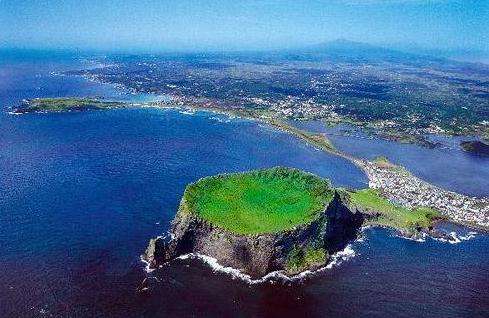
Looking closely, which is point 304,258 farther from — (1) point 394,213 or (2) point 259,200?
(1) point 394,213

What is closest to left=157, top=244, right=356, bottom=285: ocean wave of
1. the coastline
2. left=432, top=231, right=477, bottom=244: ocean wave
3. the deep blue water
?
the deep blue water

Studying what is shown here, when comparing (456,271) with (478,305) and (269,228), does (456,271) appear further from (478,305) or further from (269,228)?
(269,228)

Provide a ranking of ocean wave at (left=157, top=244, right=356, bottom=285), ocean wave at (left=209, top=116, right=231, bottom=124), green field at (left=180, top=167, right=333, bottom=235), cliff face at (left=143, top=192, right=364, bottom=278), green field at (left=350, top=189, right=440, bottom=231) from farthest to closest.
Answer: ocean wave at (left=209, top=116, right=231, bottom=124) < green field at (left=350, top=189, right=440, bottom=231) < green field at (left=180, top=167, right=333, bottom=235) < cliff face at (left=143, top=192, right=364, bottom=278) < ocean wave at (left=157, top=244, right=356, bottom=285)

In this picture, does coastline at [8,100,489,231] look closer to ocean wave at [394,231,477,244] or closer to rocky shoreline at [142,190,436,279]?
ocean wave at [394,231,477,244]

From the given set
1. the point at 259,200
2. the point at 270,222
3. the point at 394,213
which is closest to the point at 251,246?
the point at 270,222

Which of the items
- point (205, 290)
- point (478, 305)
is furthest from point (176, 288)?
point (478, 305)

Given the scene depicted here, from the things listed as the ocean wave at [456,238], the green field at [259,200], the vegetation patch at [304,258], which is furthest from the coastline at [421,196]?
the vegetation patch at [304,258]

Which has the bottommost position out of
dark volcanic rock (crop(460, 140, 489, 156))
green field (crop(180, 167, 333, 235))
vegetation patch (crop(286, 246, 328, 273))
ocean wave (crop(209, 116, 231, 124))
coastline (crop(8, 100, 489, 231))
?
dark volcanic rock (crop(460, 140, 489, 156))

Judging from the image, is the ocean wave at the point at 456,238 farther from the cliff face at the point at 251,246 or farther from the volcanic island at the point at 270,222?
the cliff face at the point at 251,246
